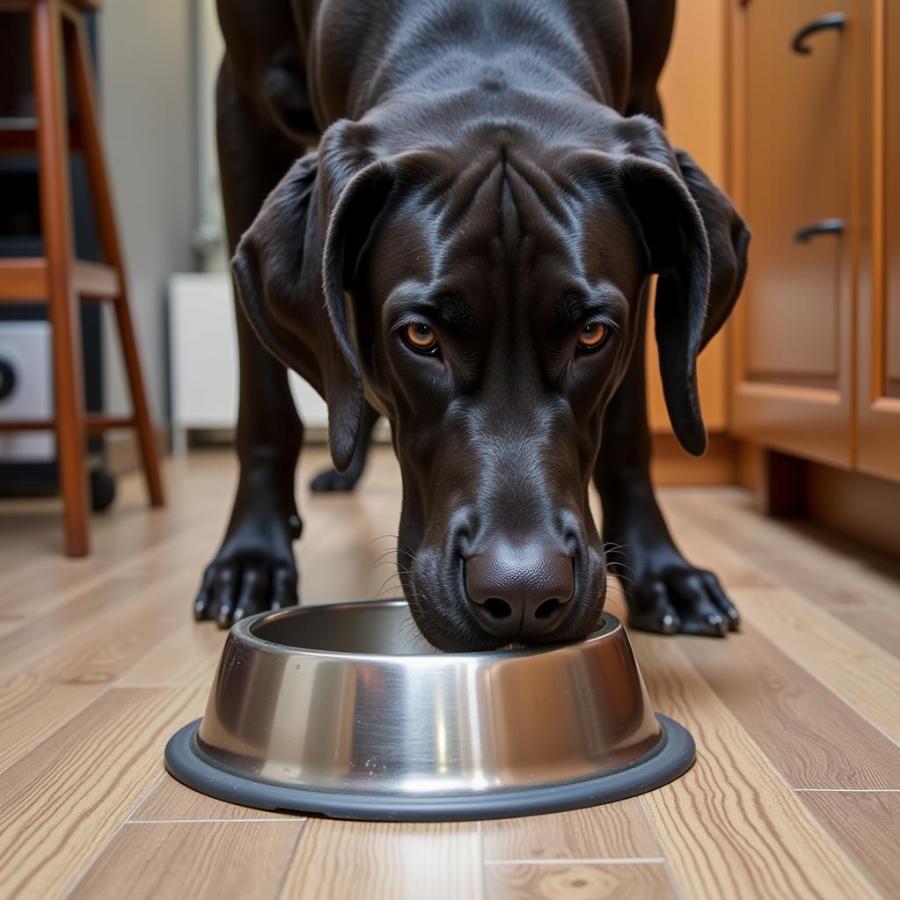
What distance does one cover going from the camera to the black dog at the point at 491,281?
1251 millimetres

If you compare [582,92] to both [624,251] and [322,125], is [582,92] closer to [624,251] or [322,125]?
[624,251]

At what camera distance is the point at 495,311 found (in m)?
1.33

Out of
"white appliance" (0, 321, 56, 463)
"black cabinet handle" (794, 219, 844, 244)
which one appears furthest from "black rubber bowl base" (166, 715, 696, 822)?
"white appliance" (0, 321, 56, 463)

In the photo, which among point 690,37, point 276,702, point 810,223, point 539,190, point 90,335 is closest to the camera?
point 276,702

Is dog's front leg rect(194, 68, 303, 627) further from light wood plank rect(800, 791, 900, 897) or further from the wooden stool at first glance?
light wood plank rect(800, 791, 900, 897)

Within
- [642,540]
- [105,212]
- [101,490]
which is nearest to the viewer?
[642,540]

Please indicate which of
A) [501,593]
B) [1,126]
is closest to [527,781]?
[501,593]

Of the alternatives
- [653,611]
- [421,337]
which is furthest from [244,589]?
[421,337]

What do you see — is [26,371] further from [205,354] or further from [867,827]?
[867,827]

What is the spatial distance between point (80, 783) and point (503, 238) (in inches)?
26.4

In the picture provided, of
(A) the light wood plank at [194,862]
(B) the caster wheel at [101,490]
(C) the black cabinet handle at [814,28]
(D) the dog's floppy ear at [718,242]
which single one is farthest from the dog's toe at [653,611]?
(B) the caster wheel at [101,490]

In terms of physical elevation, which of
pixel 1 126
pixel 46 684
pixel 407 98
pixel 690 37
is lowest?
pixel 46 684

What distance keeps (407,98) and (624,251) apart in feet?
1.16

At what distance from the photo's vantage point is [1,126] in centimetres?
341
